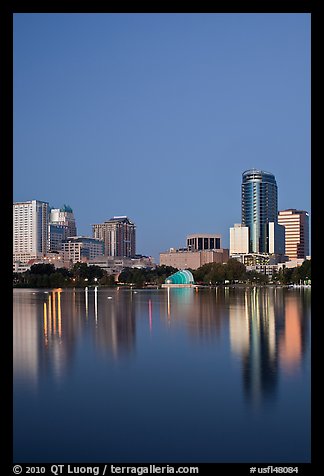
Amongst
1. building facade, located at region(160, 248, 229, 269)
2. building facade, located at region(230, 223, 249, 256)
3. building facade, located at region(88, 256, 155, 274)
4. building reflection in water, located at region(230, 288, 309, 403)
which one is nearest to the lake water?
building reflection in water, located at region(230, 288, 309, 403)

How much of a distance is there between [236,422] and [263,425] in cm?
28

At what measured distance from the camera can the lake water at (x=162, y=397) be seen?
5.10 m

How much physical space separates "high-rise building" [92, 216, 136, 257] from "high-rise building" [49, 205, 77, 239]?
13.9ft

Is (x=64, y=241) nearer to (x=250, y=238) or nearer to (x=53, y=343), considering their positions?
(x=250, y=238)

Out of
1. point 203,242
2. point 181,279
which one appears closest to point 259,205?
point 203,242

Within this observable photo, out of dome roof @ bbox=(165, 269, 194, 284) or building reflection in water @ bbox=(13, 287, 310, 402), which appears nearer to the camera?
building reflection in water @ bbox=(13, 287, 310, 402)

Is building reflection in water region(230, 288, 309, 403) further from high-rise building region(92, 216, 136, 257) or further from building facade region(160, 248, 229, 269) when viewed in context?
high-rise building region(92, 216, 136, 257)

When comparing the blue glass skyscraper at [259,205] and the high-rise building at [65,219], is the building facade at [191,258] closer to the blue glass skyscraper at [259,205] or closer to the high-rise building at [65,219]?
the blue glass skyscraper at [259,205]

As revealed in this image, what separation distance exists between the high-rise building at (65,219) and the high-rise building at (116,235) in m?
4.23

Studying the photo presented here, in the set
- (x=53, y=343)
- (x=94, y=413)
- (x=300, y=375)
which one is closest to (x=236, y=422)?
(x=94, y=413)

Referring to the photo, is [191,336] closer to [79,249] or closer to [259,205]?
[79,249]

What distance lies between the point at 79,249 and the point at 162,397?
8753cm

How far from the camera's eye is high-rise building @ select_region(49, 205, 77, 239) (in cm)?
10092
